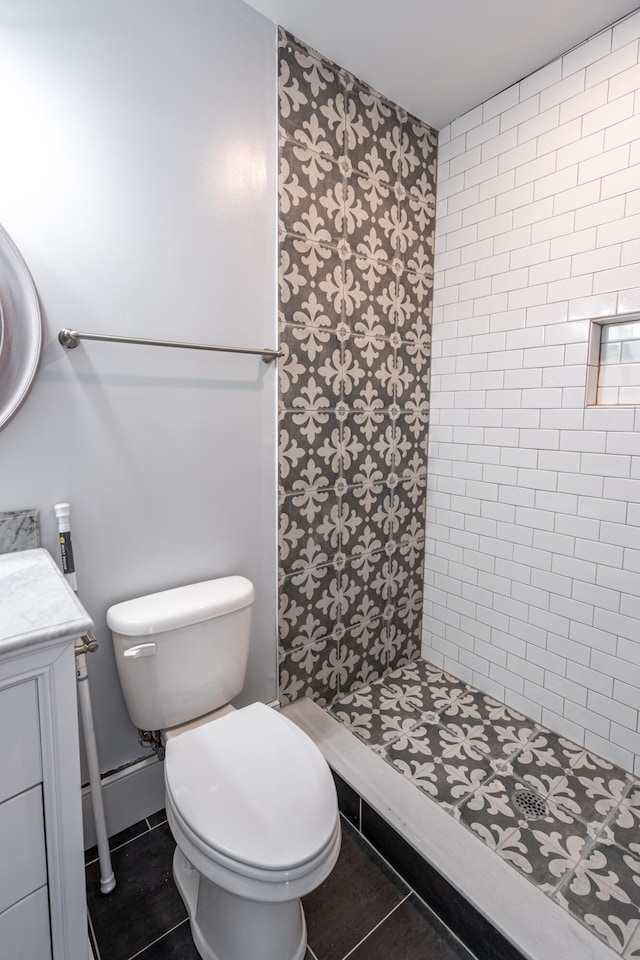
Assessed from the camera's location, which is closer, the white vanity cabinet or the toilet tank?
the white vanity cabinet

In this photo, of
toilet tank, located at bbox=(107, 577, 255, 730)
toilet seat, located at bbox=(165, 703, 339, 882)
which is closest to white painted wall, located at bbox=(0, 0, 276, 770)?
toilet tank, located at bbox=(107, 577, 255, 730)

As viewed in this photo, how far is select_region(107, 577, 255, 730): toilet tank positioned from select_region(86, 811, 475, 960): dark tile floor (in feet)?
1.36

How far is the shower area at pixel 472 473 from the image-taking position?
1405 mm

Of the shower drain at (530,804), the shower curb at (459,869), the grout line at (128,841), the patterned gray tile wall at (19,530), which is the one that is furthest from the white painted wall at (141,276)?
the shower drain at (530,804)

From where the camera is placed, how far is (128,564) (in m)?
1.35

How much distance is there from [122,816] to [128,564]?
79 cm

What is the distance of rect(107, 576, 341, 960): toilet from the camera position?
2.94 feet

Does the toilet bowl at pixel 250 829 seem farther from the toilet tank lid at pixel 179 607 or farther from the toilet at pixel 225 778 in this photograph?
the toilet tank lid at pixel 179 607

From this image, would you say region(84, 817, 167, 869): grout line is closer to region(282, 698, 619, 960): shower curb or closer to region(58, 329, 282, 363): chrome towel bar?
region(282, 698, 619, 960): shower curb

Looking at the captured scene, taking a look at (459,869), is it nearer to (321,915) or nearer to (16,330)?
(321,915)

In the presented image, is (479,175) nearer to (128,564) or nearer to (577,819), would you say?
(128,564)

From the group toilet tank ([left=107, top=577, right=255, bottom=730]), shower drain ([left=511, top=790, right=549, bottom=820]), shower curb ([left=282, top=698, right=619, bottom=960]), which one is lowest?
shower drain ([left=511, top=790, right=549, bottom=820])

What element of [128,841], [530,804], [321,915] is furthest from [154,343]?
[530,804]

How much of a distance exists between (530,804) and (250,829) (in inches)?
38.8
